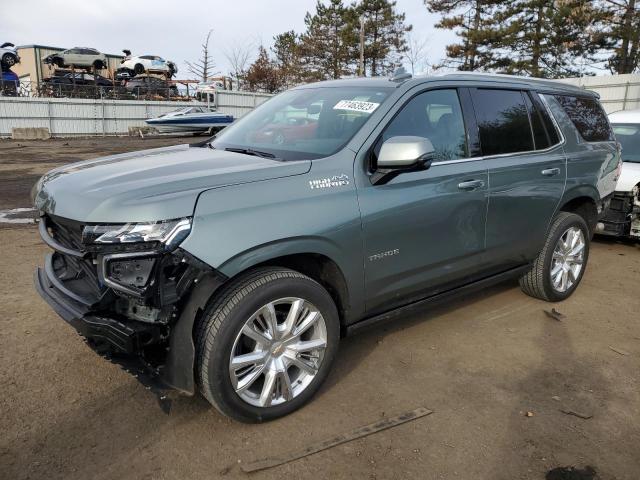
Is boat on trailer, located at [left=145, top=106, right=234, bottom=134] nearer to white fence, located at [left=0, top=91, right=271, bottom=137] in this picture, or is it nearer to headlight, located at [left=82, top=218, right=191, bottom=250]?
white fence, located at [left=0, top=91, right=271, bottom=137]

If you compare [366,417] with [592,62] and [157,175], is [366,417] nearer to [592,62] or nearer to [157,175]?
[157,175]

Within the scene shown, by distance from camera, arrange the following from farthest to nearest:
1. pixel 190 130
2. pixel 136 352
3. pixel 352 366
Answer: pixel 190 130
pixel 352 366
pixel 136 352

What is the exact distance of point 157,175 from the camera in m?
2.78

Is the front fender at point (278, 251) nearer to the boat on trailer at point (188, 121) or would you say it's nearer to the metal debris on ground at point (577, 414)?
the metal debris on ground at point (577, 414)

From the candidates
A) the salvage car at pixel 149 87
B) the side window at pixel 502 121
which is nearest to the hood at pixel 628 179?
the side window at pixel 502 121

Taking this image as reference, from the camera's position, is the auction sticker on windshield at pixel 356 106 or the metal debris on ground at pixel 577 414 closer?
the metal debris on ground at pixel 577 414

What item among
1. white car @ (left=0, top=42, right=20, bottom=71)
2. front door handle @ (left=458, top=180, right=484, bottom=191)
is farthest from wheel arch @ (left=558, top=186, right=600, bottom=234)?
white car @ (left=0, top=42, right=20, bottom=71)

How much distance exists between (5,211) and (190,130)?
18.1 meters

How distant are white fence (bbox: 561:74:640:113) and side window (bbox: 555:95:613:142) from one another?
15.2m

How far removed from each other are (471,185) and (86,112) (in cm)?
2838

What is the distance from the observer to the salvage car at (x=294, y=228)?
247cm

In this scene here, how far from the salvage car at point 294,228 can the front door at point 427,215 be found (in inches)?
0.5

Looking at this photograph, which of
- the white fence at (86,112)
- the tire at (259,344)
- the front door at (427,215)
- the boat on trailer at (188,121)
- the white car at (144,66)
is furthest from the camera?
the white car at (144,66)

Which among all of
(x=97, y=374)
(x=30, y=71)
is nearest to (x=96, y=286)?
(x=97, y=374)
